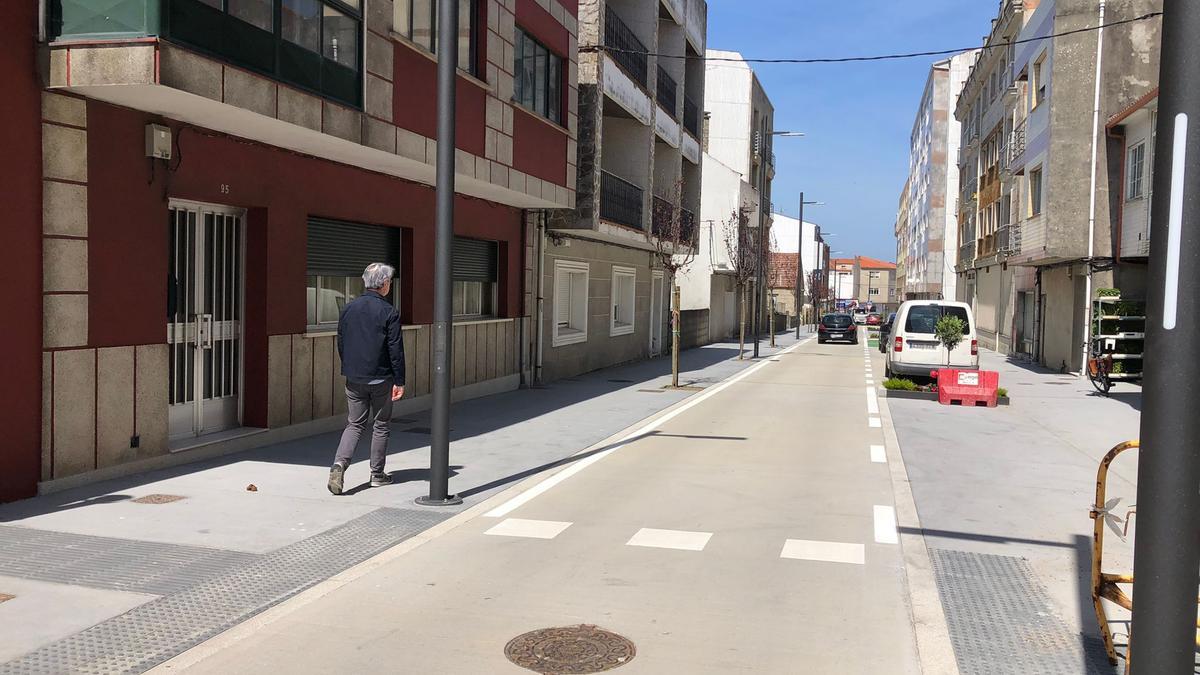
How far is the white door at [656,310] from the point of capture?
92.8ft

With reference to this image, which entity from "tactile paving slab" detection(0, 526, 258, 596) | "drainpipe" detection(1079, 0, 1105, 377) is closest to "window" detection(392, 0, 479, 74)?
"tactile paving slab" detection(0, 526, 258, 596)

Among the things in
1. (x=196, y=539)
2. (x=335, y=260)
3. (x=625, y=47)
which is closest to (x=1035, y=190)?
(x=625, y=47)

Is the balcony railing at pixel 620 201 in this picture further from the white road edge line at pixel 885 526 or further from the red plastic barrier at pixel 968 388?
the white road edge line at pixel 885 526

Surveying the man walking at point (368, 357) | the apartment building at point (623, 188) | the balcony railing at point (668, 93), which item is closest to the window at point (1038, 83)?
the apartment building at point (623, 188)

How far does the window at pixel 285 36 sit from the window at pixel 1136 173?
17751 mm

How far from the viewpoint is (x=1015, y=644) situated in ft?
15.3

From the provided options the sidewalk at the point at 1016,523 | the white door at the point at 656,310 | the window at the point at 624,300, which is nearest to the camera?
the sidewalk at the point at 1016,523

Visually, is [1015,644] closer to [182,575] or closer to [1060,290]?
[182,575]

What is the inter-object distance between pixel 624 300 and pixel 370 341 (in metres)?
17.9

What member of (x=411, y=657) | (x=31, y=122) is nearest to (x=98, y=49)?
(x=31, y=122)

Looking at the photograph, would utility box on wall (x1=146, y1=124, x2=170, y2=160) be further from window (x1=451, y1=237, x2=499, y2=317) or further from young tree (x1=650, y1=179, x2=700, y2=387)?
young tree (x1=650, y1=179, x2=700, y2=387)

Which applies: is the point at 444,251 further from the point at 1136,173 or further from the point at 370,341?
the point at 1136,173

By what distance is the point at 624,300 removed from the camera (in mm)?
25578

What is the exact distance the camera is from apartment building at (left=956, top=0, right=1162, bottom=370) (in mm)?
22969
